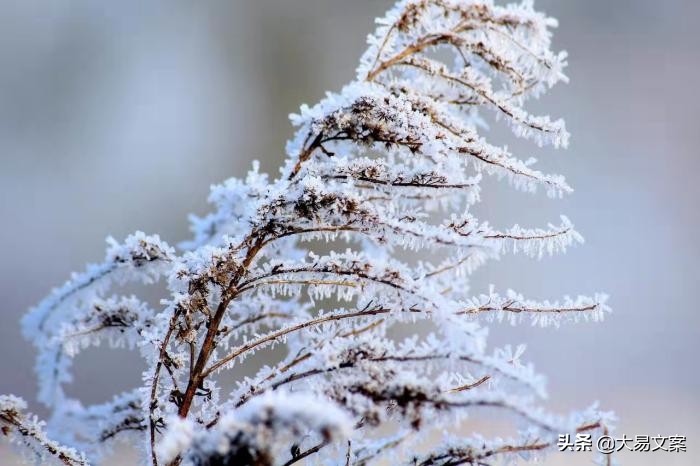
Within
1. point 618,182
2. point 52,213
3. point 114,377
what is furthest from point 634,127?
point 52,213

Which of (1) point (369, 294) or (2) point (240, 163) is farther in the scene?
(2) point (240, 163)

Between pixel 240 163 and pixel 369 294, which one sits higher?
pixel 240 163

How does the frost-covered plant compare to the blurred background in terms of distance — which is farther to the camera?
the blurred background

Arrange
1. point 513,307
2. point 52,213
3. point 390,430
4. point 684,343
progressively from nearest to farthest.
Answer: point 513,307 < point 390,430 < point 684,343 < point 52,213

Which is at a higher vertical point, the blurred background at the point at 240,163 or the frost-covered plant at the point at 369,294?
the blurred background at the point at 240,163

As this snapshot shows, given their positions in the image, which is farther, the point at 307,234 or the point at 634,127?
the point at 634,127

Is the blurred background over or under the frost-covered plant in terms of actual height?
over

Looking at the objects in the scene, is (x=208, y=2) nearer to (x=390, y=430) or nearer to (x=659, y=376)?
(x=390, y=430)

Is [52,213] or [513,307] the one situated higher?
[52,213]
